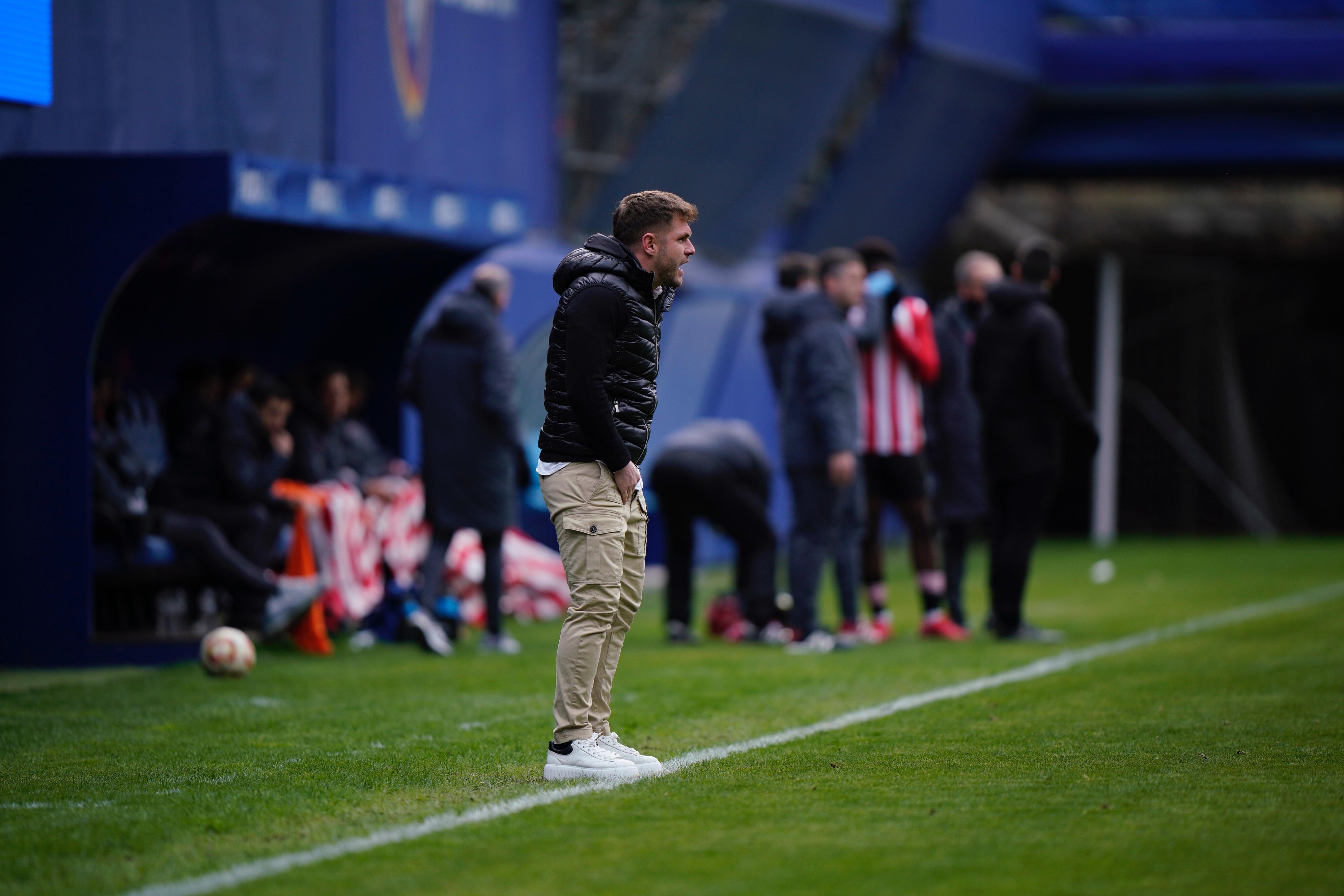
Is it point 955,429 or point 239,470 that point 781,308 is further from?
point 239,470

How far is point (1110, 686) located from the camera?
784 cm

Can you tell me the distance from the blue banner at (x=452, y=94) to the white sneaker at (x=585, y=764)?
7.80m

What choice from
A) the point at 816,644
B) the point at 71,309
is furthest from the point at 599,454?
the point at 71,309

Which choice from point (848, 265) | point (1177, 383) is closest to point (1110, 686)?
point (848, 265)

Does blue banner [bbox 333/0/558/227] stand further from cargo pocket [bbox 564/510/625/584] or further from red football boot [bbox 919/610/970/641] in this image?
cargo pocket [bbox 564/510/625/584]

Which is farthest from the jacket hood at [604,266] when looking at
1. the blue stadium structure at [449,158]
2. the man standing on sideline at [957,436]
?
the man standing on sideline at [957,436]

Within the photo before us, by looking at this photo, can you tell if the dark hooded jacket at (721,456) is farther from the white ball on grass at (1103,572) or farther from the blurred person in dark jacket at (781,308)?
the white ball on grass at (1103,572)

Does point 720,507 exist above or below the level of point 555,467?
below

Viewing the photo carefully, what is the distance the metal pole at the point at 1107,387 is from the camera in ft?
65.1

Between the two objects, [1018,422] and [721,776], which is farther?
[1018,422]

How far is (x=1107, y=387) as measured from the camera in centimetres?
1983

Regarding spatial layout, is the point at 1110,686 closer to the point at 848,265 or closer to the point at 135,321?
the point at 848,265

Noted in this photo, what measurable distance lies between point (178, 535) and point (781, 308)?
347cm

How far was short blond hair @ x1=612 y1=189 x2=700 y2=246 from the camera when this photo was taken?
5559mm
